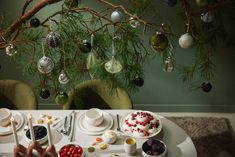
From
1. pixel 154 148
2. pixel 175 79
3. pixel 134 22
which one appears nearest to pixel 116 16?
pixel 134 22

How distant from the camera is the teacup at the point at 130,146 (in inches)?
73.0

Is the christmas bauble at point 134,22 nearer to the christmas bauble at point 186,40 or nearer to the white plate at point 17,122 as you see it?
the christmas bauble at point 186,40

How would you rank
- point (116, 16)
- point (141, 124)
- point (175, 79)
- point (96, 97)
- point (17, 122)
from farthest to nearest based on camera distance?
point (175, 79) → point (96, 97) → point (17, 122) → point (141, 124) → point (116, 16)

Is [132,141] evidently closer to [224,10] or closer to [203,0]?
[203,0]

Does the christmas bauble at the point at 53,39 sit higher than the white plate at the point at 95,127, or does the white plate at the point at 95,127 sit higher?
the christmas bauble at the point at 53,39

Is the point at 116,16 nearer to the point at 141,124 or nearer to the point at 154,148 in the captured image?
the point at 141,124

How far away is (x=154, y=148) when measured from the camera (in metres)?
1.86

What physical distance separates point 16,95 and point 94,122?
2.33ft

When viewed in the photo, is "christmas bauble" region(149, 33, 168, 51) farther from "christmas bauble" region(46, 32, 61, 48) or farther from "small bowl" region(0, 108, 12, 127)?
"small bowl" region(0, 108, 12, 127)

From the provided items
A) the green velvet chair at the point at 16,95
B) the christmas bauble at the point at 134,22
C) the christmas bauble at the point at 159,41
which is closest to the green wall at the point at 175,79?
the green velvet chair at the point at 16,95

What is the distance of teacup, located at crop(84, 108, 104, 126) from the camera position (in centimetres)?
204

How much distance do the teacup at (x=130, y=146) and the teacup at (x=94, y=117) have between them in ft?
0.78

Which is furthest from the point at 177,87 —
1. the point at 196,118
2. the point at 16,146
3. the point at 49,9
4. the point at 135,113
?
the point at 16,146

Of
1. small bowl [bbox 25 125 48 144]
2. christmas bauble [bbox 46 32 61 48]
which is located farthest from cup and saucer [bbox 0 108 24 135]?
christmas bauble [bbox 46 32 61 48]
